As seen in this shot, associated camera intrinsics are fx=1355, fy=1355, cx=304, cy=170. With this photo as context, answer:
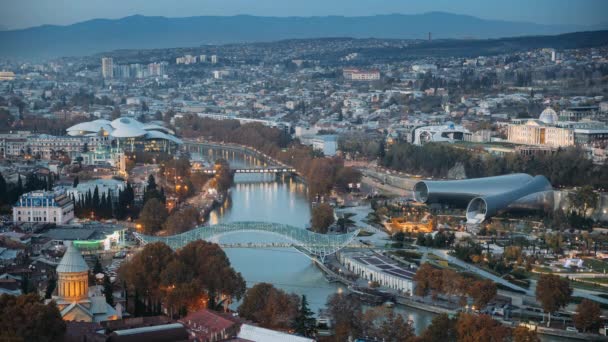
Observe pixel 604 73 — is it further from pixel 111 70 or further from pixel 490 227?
pixel 111 70

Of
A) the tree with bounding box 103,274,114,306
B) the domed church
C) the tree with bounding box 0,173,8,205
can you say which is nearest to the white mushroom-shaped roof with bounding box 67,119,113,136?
the tree with bounding box 0,173,8,205

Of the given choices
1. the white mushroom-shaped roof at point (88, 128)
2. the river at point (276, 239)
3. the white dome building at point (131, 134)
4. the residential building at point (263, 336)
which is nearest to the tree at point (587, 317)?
the river at point (276, 239)

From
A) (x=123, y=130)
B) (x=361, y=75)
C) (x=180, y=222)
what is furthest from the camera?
(x=361, y=75)

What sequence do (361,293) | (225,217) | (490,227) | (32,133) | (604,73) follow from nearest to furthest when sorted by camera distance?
(361,293), (490,227), (225,217), (32,133), (604,73)

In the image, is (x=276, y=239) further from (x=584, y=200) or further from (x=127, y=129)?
(x=127, y=129)

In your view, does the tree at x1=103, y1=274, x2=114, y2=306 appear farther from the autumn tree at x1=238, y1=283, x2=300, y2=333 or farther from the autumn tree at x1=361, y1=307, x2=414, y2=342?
the autumn tree at x1=361, y1=307, x2=414, y2=342

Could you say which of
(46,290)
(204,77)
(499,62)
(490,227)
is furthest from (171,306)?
(204,77)

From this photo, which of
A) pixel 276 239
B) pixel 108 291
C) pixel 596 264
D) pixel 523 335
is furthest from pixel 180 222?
pixel 523 335
